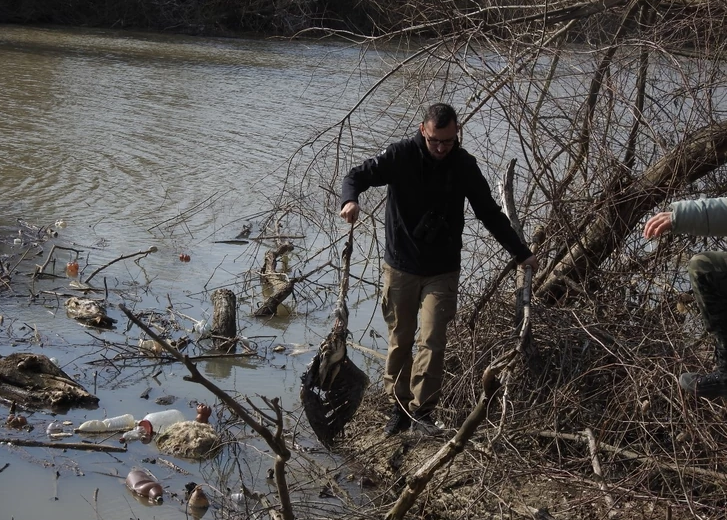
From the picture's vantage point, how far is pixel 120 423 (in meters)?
5.61

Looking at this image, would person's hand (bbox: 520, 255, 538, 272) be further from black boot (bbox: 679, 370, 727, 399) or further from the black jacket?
black boot (bbox: 679, 370, 727, 399)

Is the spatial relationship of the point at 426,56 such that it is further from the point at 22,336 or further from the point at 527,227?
the point at 22,336

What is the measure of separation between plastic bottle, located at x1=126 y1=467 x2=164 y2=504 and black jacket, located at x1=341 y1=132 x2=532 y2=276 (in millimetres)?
1660

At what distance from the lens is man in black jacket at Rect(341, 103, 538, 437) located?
492cm

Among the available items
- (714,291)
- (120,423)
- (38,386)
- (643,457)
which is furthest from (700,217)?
(38,386)

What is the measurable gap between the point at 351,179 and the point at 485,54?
70.8 inches

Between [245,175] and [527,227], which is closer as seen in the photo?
[527,227]

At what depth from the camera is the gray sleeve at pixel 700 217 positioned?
3584mm

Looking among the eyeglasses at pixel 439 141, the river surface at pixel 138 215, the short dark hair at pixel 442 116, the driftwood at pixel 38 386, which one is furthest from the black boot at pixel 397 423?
the driftwood at pixel 38 386

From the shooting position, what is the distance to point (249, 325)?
307 inches

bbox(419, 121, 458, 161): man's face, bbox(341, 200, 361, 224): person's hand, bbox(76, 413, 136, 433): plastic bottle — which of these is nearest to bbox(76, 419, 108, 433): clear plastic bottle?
bbox(76, 413, 136, 433): plastic bottle

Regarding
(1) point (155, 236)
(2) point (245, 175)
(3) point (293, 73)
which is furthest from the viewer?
(3) point (293, 73)

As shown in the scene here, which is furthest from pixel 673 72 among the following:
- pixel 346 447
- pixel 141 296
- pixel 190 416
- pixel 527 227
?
pixel 141 296

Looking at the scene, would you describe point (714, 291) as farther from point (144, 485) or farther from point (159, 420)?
point (159, 420)
